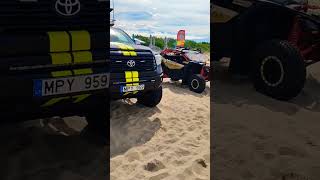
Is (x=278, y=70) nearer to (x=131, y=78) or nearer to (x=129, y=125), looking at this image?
(x=131, y=78)

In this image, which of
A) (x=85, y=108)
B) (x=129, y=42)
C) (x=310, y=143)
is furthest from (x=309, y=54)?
(x=85, y=108)

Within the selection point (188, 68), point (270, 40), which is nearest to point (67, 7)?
point (270, 40)

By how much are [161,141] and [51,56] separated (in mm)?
2073

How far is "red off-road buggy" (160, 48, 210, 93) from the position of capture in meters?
9.73

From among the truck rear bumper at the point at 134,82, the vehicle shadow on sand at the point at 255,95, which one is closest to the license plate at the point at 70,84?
the truck rear bumper at the point at 134,82

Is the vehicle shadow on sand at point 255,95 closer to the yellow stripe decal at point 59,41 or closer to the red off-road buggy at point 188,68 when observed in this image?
the red off-road buggy at point 188,68

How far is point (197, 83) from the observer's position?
968cm

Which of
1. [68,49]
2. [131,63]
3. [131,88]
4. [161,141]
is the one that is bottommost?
[161,141]

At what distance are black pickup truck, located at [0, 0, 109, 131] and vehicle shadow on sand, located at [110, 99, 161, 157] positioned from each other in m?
Answer: 1.05

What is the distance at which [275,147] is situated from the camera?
4297 millimetres

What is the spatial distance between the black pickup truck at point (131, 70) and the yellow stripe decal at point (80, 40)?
156 centimetres

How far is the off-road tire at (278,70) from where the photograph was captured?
5.59 m

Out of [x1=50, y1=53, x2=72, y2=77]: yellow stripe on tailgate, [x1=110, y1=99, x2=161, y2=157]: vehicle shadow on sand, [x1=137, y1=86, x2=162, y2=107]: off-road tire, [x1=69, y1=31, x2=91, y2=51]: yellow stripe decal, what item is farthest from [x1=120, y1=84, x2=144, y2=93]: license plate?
[x1=50, y1=53, x2=72, y2=77]: yellow stripe on tailgate

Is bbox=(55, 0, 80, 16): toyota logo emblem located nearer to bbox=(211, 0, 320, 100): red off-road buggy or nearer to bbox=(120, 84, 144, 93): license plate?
bbox=(120, 84, 144, 93): license plate
